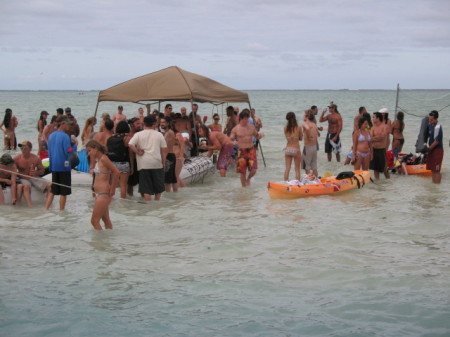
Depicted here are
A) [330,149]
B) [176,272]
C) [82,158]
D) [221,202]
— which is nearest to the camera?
[176,272]

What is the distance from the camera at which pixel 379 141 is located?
12133mm

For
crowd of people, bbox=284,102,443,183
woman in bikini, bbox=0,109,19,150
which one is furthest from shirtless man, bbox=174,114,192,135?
woman in bikini, bbox=0,109,19,150

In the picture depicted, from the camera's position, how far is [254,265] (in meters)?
6.54

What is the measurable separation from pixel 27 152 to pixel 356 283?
603 centimetres

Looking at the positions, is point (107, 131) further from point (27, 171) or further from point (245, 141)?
point (245, 141)

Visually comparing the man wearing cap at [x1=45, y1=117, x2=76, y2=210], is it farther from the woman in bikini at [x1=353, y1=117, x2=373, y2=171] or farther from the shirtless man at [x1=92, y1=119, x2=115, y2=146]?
the woman in bikini at [x1=353, y1=117, x2=373, y2=171]

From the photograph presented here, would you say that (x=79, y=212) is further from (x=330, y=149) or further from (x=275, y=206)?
(x=330, y=149)

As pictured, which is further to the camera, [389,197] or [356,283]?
[389,197]

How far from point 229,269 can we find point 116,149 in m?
3.72

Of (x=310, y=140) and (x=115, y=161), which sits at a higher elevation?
(x=310, y=140)

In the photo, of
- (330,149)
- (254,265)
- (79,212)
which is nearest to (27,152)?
(79,212)

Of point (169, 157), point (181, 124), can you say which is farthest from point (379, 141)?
point (169, 157)

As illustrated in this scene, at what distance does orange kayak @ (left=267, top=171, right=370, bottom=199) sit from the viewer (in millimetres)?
10320

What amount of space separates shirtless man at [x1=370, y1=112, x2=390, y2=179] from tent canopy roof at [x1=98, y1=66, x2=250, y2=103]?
127 inches
